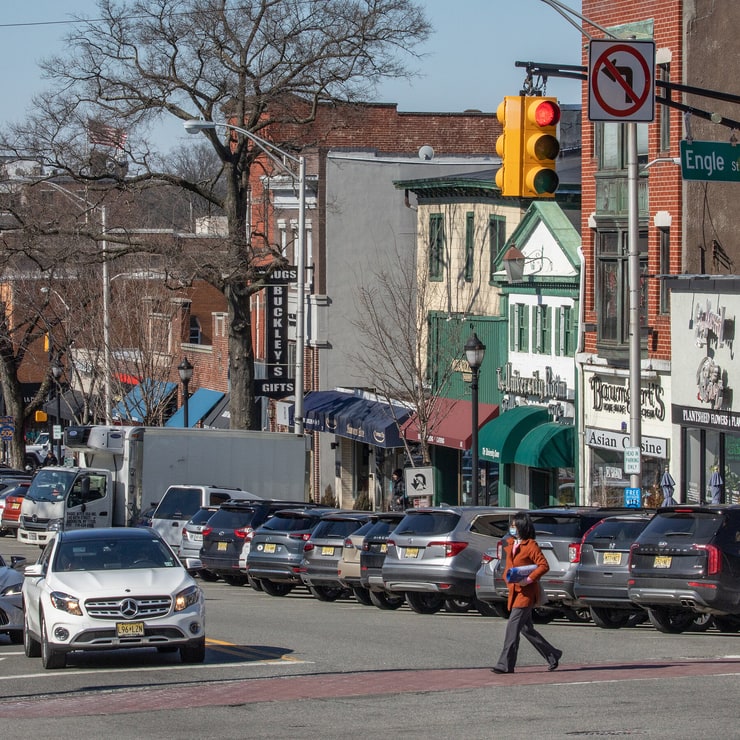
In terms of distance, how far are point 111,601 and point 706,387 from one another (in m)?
18.6

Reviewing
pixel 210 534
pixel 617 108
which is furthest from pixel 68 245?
pixel 617 108

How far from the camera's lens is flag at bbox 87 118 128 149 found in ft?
121

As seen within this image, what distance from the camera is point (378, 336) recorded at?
4347 cm

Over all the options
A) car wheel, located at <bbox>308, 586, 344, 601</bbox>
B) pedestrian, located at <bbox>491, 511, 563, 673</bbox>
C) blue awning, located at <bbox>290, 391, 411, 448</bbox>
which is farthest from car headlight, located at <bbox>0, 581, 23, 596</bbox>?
blue awning, located at <bbox>290, 391, 411, 448</bbox>

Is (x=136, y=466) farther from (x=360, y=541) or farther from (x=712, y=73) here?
(x=712, y=73)

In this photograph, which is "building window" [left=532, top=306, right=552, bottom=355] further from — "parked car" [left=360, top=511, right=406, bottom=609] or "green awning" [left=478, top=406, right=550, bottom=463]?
"parked car" [left=360, top=511, right=406, bottom=609]

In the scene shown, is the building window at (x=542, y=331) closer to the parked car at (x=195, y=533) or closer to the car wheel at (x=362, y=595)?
the parked car at (x=195, y=533)

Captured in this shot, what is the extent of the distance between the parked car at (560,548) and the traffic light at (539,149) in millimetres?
5729

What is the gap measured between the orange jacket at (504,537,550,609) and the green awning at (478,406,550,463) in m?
22.6

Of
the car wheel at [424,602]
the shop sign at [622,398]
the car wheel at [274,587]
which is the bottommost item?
the car wheel at [274,587]

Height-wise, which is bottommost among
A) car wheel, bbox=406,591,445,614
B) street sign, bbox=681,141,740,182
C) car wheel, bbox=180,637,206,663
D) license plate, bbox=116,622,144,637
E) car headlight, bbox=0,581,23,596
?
car wheel, bbox=406,591,445,614

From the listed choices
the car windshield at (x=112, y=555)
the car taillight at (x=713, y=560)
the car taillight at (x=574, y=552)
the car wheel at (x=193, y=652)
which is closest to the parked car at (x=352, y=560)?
the car taillight at (x=574, y=552)

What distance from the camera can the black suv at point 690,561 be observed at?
17.4 m

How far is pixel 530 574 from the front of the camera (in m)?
13.7
